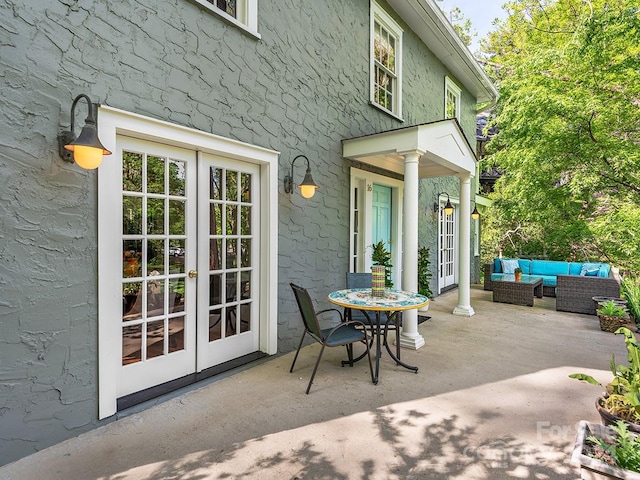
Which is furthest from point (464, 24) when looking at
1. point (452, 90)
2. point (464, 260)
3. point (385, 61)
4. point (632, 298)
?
point (632, 298)

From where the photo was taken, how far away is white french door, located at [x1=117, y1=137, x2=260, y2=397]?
2896 mm

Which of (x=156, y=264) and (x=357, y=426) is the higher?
(x=156, y=264)

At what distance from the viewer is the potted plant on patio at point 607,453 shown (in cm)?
176

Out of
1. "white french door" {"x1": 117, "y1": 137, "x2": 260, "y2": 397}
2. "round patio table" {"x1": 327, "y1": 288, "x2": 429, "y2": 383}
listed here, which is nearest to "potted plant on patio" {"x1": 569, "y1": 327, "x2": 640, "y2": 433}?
"round patio table" {"x1": 327, "y1": 288, "x2": 429, "y2": 383}

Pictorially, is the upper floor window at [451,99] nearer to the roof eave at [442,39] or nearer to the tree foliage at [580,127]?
the roof eave at [442,39]

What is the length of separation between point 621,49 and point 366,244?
18.9 feet

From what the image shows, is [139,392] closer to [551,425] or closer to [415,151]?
[551,425]

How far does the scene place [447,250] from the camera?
9.07 metres

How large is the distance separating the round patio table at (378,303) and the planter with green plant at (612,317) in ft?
11.9

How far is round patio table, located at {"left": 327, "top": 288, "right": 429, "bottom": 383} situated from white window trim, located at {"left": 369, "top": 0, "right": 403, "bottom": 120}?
10.8 ft

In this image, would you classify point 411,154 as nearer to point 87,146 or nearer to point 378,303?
point 378,303

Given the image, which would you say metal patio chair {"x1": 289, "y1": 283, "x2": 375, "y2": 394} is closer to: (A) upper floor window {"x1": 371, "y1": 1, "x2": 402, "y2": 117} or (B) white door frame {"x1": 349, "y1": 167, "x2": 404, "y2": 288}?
(B) white door frame {"x1": 349, "y1": 167, "x2": 404, "y2": 288}

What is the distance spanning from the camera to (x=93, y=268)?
2.52 metres

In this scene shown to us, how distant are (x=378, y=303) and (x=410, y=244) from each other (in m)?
1.39
